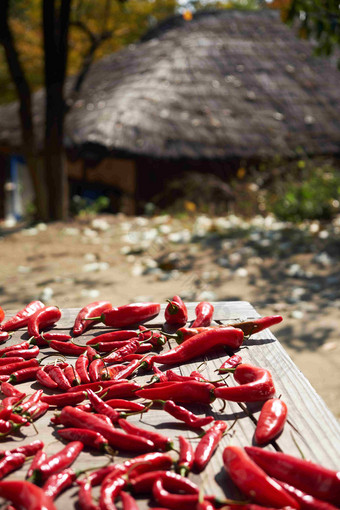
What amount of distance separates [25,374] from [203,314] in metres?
0.92

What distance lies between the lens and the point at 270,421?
1710 mm

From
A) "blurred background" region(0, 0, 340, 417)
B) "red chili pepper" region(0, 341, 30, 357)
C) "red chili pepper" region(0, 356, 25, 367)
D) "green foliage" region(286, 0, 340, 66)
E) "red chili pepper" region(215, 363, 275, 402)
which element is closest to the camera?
"red chili pepper" region(215, 363, 275, 402)

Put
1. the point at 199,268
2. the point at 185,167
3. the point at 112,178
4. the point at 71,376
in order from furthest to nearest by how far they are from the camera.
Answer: the point at 112,178 → the point at 185,167 → the point at 199,268 → the point at 71,376

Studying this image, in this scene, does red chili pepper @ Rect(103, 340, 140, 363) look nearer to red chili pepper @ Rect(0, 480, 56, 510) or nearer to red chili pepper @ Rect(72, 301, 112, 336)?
red chili pepper @ Rect(72, 301, 112, 336)

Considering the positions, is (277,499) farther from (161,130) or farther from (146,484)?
(161,130)

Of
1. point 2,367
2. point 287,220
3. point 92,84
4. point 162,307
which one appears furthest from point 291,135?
point 2,367

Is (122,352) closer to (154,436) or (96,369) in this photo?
(96,369)

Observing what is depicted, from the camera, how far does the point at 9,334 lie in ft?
8.50

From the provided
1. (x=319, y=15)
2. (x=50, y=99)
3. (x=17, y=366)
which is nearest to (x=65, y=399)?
(x=17, y=366)

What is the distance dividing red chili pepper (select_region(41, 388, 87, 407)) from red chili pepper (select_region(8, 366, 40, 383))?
21 cm

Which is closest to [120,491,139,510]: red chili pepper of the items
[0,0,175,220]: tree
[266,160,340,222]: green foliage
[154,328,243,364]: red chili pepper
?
[154,328,243,364]: red chili pepper

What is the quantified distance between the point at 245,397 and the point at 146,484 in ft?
1.78

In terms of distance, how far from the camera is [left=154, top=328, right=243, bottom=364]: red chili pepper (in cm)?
224

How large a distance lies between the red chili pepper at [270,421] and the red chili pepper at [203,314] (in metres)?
0.81
